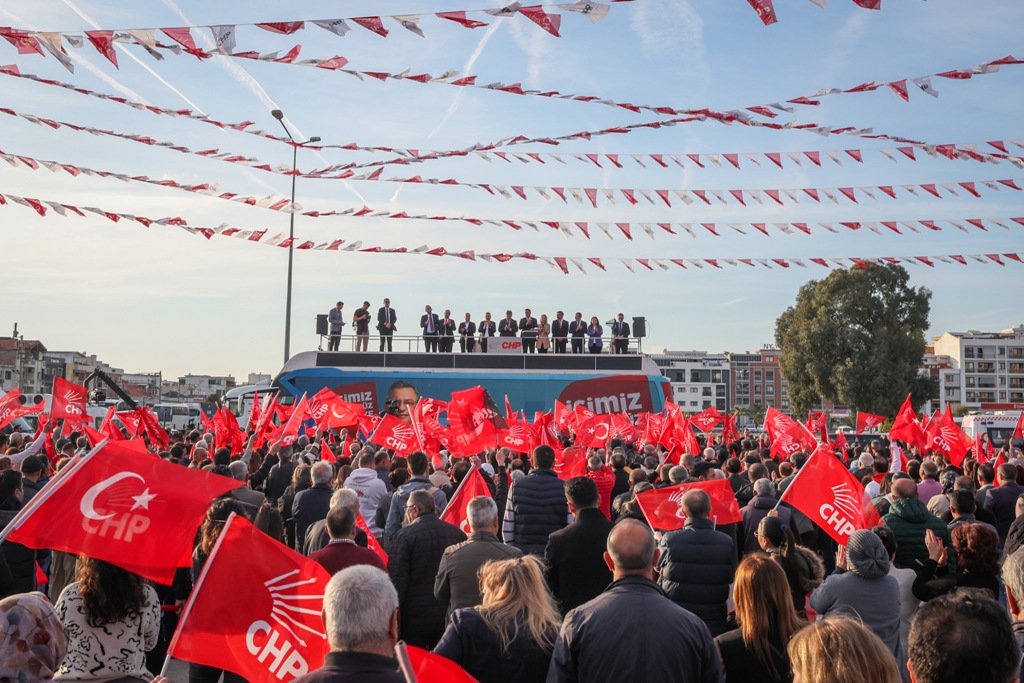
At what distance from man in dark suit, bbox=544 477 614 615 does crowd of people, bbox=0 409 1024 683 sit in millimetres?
11

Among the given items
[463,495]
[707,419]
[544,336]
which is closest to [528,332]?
[544,336]

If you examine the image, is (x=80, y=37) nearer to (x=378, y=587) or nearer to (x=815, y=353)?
(x=378, y=587)

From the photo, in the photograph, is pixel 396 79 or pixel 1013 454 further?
pixel 1013 454

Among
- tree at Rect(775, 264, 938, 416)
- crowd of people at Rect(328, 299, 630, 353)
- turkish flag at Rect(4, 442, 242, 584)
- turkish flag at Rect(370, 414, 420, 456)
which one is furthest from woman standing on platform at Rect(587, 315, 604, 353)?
turkish flag at Rect(4, 442, 242, 584)

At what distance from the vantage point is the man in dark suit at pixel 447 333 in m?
32.4

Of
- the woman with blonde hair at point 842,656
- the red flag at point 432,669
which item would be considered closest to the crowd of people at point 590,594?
the woman with blonde hair at point 842,656

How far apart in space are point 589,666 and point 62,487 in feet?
8.96

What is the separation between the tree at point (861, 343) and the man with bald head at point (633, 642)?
48.2 m

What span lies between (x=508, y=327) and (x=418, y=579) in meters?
25.9

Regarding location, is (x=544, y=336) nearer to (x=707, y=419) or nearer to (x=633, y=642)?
(x=707, y=419)

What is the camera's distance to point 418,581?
6.49 m

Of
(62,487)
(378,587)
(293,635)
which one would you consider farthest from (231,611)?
(62,487)

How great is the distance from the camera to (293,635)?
3969 mm

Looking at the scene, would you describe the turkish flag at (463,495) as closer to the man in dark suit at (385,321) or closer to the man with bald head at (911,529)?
the man with bald head at (911,529)
